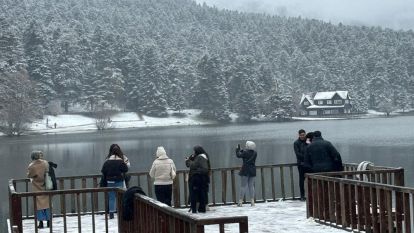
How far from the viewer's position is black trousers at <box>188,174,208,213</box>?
1588 centimetres

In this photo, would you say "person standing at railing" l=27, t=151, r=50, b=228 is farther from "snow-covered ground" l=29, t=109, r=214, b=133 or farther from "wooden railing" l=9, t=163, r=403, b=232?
"snow-covered ground" l=29, t=109, r=214, b=133

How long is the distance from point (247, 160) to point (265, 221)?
11.5 ft

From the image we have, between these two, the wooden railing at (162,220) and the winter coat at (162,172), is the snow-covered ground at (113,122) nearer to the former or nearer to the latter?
the winter coat at (162,172)

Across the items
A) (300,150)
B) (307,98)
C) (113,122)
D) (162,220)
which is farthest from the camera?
(307,98)

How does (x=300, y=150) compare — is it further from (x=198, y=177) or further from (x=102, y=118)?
(x=102, y=118)

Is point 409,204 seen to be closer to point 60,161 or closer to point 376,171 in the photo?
point 376,171

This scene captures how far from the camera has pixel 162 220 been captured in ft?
28.3

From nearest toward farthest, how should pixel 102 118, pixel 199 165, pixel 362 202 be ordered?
pixel 362 202 < pixel 199 165 < pixel 102 118

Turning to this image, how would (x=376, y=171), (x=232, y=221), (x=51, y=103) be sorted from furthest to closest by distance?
(x=51, y=103)
(x=376, y=171)
(x=232, y=221)

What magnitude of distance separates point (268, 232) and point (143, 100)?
12495cm

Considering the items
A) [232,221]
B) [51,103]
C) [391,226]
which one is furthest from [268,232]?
[51,103]

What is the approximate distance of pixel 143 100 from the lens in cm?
13688

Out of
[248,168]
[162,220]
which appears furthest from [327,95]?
[162,220]

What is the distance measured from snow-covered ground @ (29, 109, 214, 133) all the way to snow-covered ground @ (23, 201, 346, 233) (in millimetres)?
99714
